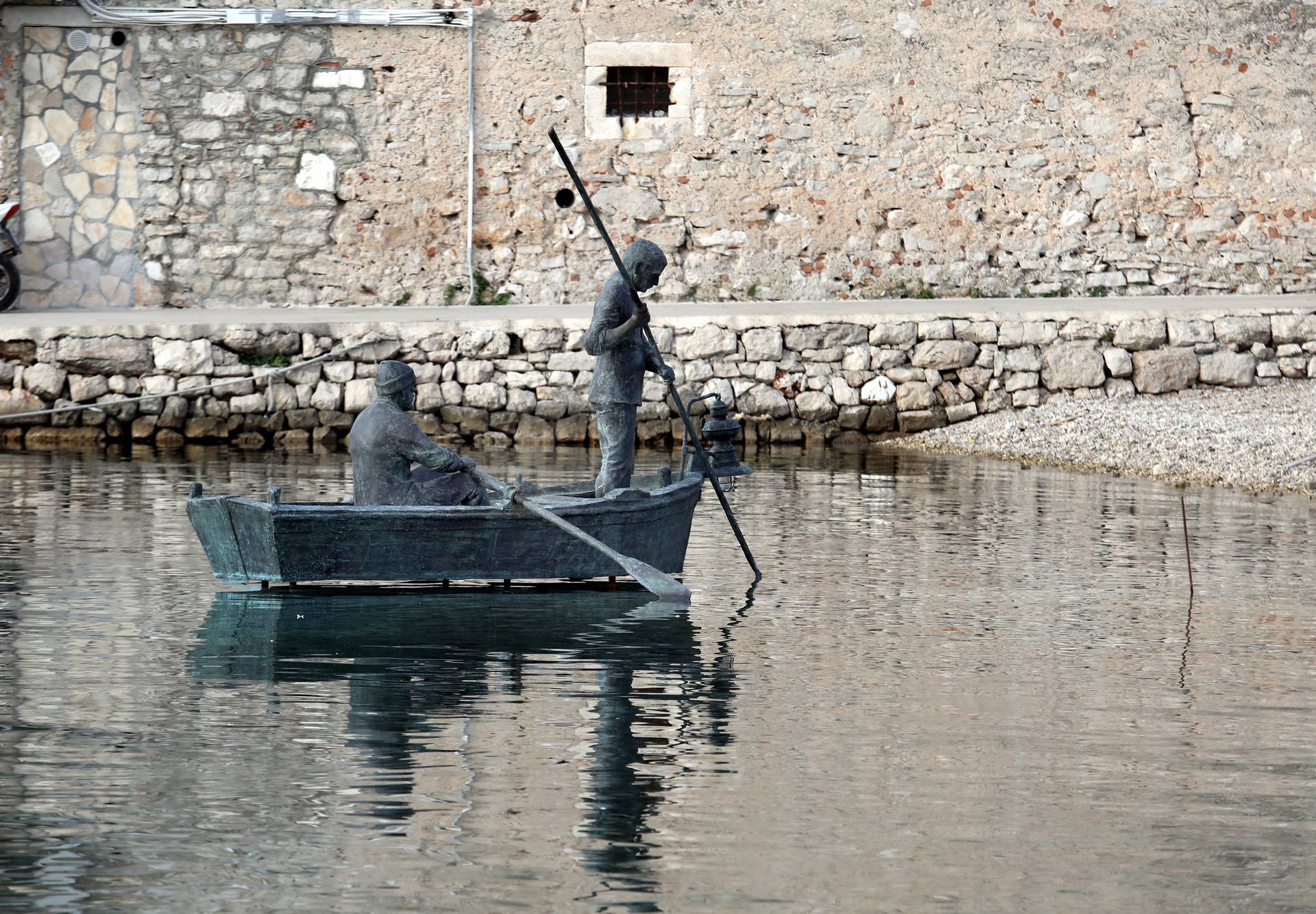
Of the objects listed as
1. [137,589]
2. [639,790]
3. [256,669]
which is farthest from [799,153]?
[639,790]

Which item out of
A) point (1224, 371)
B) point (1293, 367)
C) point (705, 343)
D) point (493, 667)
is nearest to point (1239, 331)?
point (1224, 371)

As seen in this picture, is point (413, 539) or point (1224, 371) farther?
point (1224, 371)

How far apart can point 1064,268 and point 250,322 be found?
25.0ft

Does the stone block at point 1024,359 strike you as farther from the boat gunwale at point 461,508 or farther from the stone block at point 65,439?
the boat gunwale at point 461,508

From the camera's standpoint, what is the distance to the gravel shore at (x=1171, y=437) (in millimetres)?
13148

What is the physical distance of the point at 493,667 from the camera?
7.22m

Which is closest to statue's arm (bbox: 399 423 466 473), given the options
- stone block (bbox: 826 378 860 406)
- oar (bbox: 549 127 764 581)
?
oar (bbox: 549 127 764 581)

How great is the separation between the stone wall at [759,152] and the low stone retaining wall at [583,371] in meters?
2.16

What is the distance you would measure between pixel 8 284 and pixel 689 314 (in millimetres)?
6175

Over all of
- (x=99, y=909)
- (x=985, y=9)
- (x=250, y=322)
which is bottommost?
(x=99, y=909)

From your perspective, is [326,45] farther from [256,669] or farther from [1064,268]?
[256,669]

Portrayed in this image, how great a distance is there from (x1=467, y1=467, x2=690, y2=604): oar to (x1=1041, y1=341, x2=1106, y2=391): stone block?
820 centimetres

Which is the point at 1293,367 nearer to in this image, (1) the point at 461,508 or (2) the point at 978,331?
(2) the point at 978,331

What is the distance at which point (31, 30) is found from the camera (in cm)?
1748
